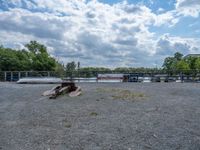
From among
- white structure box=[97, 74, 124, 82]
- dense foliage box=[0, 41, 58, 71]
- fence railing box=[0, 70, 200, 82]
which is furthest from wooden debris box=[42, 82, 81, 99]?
dense foliage box=[0, 41, 58, 71]

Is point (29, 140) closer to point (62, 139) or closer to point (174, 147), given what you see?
point (62, 139)

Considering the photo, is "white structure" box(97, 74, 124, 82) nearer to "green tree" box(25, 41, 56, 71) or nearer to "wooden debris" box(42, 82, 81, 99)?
"wooden debris" box(42, 82, 81, 99)

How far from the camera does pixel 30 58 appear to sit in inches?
2202

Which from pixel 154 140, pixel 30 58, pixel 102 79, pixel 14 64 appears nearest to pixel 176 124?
pixel 154 140

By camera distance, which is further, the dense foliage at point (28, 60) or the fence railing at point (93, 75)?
the dense foliage at point (28, 60)

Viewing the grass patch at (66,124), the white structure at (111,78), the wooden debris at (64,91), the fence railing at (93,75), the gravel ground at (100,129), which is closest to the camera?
the gravel ground at (100,129)

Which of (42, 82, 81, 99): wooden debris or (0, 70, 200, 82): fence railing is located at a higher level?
(0, 70, 200, 82): fence railing

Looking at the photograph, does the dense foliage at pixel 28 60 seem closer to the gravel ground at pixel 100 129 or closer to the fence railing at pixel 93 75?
the fence railing at pixel 93 75

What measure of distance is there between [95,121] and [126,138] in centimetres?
186

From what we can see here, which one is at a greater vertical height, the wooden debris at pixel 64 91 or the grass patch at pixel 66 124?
the wooden debris at pixel 64 91

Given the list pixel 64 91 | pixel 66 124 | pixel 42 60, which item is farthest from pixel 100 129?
pixel 42 60

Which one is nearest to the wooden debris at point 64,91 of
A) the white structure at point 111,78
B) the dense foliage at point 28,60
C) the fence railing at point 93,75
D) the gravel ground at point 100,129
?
the gravel ground at point 100,129

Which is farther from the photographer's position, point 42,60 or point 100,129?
point 42,60

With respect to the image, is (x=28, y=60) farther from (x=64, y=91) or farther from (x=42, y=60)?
(x=64, y=91)
